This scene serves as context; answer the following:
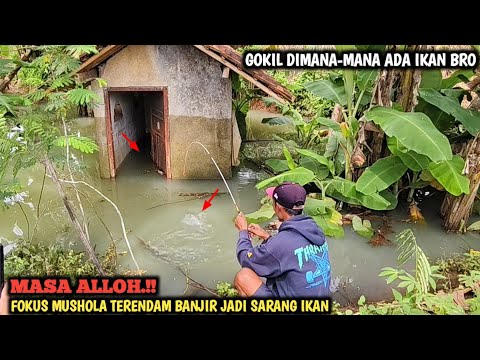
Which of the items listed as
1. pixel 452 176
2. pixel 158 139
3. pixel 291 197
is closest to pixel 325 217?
pixel 452 176

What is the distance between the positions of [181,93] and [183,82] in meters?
0.20

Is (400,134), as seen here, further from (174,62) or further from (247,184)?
(174,62)

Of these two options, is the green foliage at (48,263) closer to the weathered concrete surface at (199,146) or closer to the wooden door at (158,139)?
the weathered concrete surface at (199,146)

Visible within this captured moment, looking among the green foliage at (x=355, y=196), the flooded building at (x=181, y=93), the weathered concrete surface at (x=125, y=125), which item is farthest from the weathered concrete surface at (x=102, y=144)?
the green foliage at (x=355, y=196)

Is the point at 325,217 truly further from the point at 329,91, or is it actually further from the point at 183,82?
the point at 183,82

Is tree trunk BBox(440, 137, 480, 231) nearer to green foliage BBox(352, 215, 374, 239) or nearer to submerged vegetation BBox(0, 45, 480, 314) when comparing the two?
submerged vegetation BBox(0, 45, 480, 314)

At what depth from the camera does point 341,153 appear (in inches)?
286

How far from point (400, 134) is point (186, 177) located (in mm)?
4256

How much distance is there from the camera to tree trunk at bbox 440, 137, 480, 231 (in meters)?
6.20

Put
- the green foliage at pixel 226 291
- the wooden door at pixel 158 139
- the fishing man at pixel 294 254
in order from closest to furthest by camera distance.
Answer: the fishing man at pixel 294 254 → the green foliage at pixel 226 291 → the wooden door at pixel 158 139

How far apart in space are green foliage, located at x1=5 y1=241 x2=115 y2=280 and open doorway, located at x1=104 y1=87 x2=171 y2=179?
113 inches

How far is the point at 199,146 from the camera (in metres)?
8.16

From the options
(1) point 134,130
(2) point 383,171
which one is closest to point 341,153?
(2) point 383,171

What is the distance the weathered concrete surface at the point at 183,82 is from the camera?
7.68 metres
